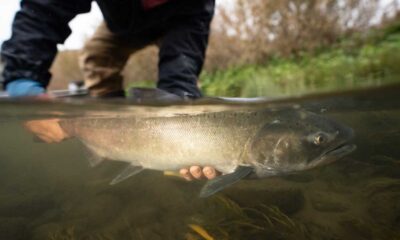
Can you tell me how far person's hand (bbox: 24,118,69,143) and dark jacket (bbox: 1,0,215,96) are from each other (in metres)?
0.54

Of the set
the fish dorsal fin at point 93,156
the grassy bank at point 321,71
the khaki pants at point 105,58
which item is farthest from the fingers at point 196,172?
the khaki pants at point 105,58

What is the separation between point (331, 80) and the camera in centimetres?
706

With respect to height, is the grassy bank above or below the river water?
above

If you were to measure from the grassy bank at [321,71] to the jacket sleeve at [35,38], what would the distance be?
2.80 meters

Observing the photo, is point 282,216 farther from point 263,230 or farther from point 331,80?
point 331,80

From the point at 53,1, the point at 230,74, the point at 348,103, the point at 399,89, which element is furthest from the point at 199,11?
the point at 230,74

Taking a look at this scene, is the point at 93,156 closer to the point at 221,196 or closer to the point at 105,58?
the point at 221,196

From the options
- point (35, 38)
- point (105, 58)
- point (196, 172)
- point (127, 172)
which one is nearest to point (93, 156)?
point (127, 172)

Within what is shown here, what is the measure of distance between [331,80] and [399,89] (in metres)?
3.55

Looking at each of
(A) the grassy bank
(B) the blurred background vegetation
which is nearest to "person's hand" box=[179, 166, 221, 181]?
(A) the grassy bank

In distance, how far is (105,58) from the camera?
20.4 feet

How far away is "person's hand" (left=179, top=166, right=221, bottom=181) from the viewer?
11.7ft

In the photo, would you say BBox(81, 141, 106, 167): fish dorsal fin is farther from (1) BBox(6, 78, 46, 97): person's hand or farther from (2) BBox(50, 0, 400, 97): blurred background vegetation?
(2) BBox(50, 0, 400, 97): blurred background vegetation

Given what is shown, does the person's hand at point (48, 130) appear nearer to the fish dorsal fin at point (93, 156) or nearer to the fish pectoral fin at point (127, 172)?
the fish dorsal fin at point (93, 156)
